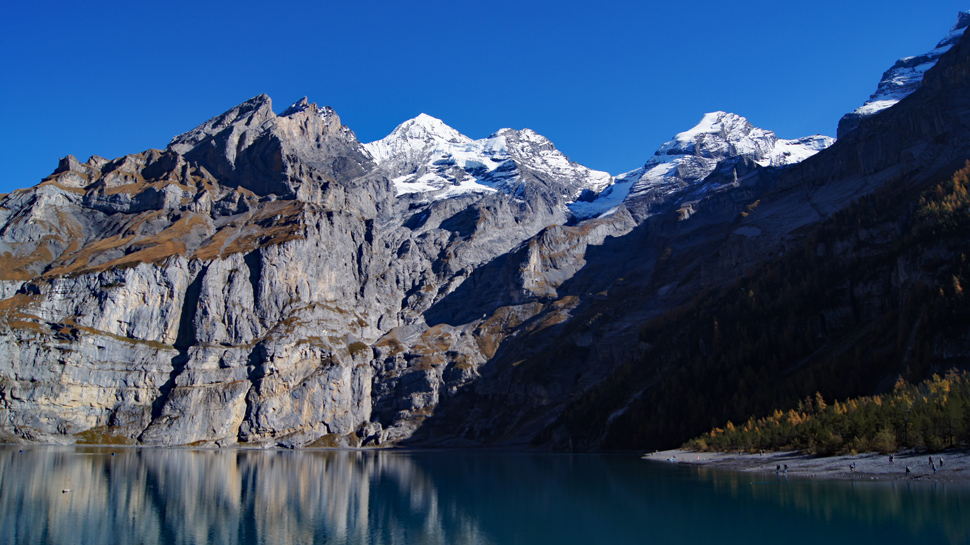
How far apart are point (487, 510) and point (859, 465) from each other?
4394 cm

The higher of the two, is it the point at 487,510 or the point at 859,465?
the point at 859,465

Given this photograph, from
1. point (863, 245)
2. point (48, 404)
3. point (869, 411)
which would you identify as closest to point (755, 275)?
point (863, 245)

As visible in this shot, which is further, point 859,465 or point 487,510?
point 859,465

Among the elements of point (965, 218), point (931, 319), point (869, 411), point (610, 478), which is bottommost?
point (610, 478)

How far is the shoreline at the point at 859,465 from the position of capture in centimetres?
6178

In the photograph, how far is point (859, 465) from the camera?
7262 centimetres

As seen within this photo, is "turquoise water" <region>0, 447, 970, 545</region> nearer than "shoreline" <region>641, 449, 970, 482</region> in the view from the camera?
Yes

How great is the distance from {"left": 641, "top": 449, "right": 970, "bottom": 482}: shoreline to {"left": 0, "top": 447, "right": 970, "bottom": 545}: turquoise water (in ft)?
14.8

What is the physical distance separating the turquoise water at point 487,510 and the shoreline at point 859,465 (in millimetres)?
4500

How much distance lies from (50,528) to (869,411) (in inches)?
3638

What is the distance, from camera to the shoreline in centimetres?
6178

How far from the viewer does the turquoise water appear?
4638 cm

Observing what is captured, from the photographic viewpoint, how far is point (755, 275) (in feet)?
634

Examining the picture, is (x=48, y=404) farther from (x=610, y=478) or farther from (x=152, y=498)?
(x=610, y=478)
